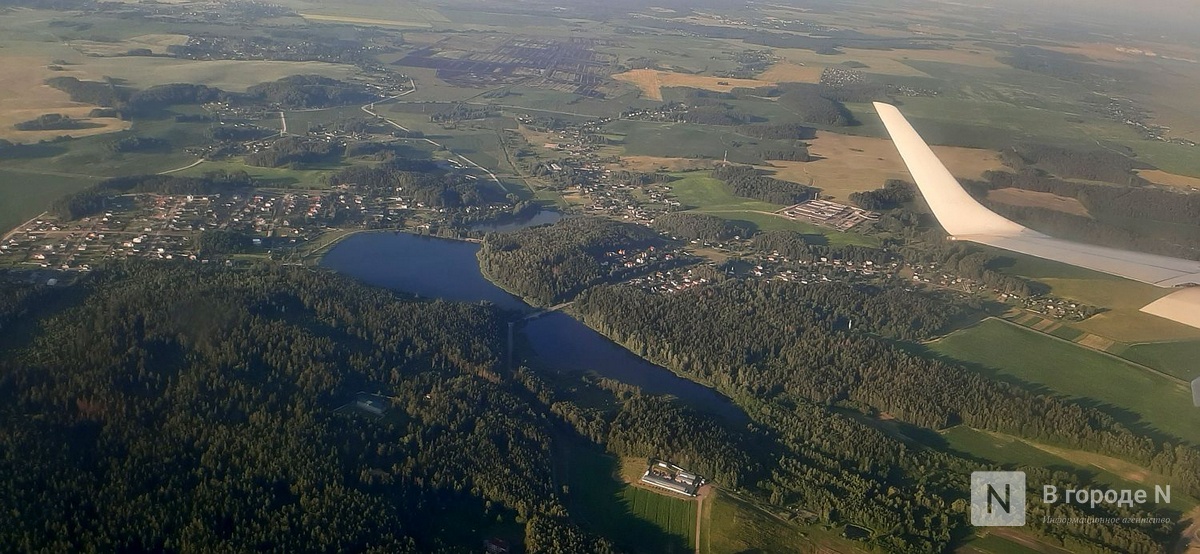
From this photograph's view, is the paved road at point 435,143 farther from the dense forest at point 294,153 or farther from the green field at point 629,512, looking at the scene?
the green field at point 629,512

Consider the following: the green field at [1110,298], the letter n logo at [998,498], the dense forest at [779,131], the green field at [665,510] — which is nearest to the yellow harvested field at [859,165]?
the dense forest at [779,131]

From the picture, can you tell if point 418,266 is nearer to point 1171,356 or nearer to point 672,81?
point 1171,356

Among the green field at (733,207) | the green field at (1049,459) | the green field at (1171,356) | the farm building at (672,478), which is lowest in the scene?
the farm building at (672,478)

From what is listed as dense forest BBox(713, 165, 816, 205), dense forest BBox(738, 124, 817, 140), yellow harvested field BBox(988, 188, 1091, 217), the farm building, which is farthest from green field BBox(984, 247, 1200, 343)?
dense forest BBox(738, 124, 817, 140)

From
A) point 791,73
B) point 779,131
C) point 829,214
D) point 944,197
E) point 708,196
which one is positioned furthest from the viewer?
point 791,73

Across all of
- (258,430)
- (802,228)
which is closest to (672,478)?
(258,430)

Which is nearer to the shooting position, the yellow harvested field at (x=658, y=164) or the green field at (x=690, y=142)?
the yellow harvested field at (x=658, y=164)

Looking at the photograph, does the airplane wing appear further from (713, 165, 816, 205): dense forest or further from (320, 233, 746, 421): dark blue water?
(713, 165, 816, 205): dense forest
